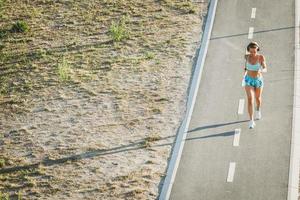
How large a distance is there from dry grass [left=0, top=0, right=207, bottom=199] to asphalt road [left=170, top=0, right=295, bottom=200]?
0.70 metres

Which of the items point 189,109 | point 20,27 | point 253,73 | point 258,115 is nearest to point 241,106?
point 258,115

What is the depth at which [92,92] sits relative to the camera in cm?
1852

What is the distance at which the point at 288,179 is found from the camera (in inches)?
556

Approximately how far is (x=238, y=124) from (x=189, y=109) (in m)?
1.59

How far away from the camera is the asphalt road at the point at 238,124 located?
1421cm

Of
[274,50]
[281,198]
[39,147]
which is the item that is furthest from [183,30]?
[281,198]

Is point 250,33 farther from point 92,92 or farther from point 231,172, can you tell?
point 231,172

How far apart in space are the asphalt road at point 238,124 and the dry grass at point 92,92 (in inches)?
27.7

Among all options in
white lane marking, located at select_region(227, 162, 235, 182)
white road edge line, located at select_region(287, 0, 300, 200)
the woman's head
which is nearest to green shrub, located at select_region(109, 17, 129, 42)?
white road edge line, located at select_region(287, 0, 300, 200)

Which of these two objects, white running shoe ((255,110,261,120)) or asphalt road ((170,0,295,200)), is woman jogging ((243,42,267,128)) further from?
asphalt road ((170,0,295,200))

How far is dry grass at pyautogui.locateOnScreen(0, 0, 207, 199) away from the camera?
592 inches

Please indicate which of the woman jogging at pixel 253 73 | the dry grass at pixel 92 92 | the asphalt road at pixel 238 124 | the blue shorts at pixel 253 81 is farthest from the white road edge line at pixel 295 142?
the dry grass at pixel 92 92

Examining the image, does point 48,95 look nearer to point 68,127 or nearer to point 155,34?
point 68,127

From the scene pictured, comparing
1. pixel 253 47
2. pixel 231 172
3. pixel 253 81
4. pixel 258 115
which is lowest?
pixel 231 172
